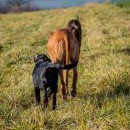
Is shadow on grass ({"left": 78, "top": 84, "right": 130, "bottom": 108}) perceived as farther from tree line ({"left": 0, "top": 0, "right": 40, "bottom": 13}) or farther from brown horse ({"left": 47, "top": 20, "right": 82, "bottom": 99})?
tree line ({"left": 0, "top": 0, "right": 40, "bottom": 13})

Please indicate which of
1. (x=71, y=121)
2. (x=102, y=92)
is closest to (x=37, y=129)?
(x=71, y=121)

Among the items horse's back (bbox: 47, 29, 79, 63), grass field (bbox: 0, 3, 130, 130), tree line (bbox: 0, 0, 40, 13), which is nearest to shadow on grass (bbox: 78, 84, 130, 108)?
grass field (bbox: 0, 3, 130, 130)

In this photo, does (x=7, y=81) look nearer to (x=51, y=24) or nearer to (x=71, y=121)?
(x=71, y=121)

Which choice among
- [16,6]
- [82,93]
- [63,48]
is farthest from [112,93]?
[16,6]

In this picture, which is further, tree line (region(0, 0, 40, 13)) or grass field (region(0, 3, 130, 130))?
tree line (region(0, 0, 40, 13))

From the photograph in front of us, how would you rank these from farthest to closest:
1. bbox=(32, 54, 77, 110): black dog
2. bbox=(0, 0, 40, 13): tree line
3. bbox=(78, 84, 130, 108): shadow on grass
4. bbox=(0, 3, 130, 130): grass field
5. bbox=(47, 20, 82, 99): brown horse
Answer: bbox=(0, 0, 40, 13): tree line < bbox=(78, 84, 130, 108): shadow on grass < bbox=(47, 20, 82, 99): brown horse < bbox=(32, 54, 77, 110): black dog < bbox=(0, 3, 130, 130): grass field

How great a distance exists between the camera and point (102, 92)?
7.73 m

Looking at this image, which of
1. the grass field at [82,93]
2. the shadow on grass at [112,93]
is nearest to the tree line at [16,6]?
the grass field at [82,93]

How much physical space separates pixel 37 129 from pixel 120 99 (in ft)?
4.52

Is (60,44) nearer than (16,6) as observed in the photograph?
Yes

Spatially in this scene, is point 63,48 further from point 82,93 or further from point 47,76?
point 82,93

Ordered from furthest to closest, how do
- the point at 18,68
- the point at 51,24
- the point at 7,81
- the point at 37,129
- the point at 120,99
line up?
the point at 51,24 < the point at 18,68 < the point at 7,81 < the point at 120,99 < the point at 37,129

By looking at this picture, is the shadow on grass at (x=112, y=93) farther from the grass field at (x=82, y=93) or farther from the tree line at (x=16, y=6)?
the tree line at (x=16, y=6)

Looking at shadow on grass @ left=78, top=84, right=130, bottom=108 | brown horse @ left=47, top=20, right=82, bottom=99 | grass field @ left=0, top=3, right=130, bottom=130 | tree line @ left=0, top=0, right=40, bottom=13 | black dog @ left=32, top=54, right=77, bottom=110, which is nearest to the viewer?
grass field @ left=0, top=3, right=130, bottom=130
